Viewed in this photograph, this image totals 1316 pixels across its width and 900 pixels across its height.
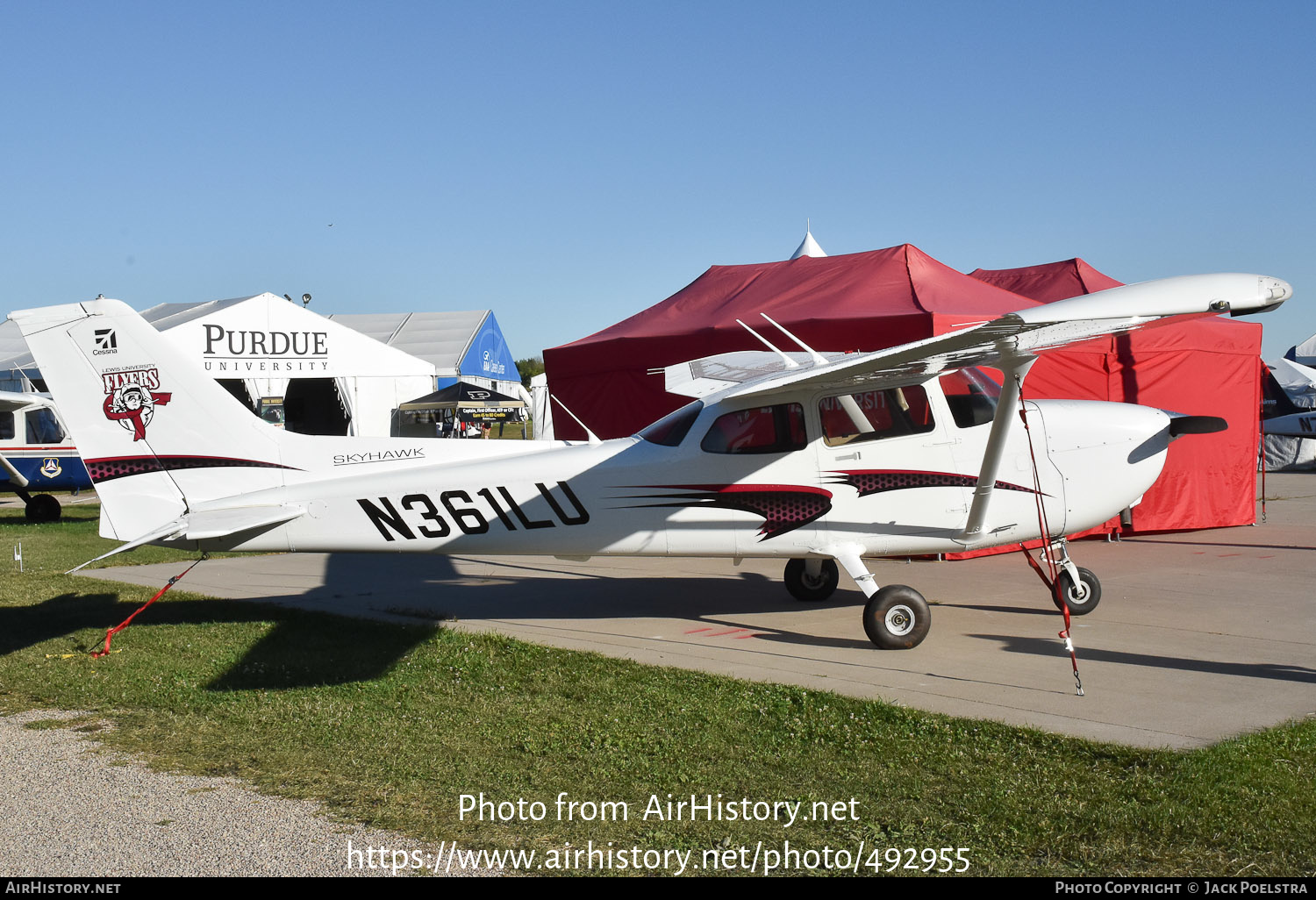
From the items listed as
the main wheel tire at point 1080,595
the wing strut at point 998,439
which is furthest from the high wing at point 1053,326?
the main wheel tire at point 1080,595

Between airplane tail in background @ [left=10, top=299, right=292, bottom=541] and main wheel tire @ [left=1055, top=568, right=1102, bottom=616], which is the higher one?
airplane tail in background @ [left=10, top=299, right=292, bottom=541]

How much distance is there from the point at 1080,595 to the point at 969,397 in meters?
1.89

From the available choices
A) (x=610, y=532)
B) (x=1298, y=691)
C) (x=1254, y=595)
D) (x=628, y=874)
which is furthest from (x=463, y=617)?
(x=1254, y=595)

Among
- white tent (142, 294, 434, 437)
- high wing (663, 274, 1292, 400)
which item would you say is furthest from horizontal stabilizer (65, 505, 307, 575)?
white tent (142, 294, 434, 437)

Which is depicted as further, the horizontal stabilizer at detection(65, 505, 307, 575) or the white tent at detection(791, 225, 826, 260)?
the white tent at detection(791, 225, 826, 260)

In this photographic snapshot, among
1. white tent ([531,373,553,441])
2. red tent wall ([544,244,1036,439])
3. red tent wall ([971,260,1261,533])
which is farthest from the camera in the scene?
white tent ([531,373,553,441])

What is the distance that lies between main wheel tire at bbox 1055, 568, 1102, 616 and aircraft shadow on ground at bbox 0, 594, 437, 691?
524 cm

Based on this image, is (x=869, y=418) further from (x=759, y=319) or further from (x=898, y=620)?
(x=759, y=319)

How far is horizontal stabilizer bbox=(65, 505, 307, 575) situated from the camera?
708 centimetres

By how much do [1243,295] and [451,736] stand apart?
5.02 m

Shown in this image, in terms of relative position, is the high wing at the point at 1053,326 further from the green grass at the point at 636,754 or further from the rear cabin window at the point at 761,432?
the green grass at the point at 636,754

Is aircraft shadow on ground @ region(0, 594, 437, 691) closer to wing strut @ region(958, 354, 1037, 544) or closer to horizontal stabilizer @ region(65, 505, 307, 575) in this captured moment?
horizontal stabilizer @ region(65, 505, 307, 575)

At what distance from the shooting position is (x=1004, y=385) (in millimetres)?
7020

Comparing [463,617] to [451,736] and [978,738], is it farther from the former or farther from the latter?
[978,738]
